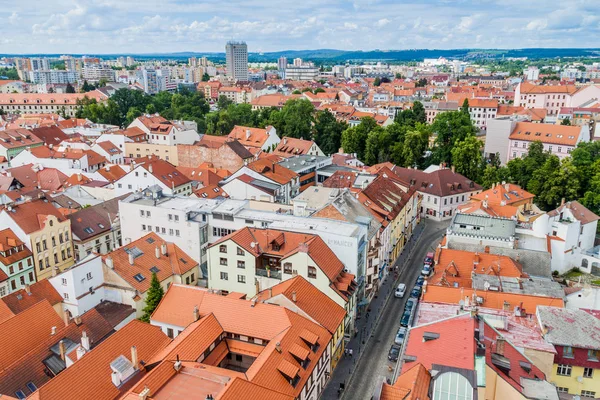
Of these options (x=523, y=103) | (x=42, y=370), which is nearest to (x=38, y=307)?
(x=42, y=370)

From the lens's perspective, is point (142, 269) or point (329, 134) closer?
point (142, 269)

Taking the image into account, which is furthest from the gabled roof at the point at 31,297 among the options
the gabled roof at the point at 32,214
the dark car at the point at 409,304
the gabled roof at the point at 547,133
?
the gabled roof at the point at 547,133

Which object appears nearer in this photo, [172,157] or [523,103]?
[172,157]

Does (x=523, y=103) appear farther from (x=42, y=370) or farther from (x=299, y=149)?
(x=42, y=370)

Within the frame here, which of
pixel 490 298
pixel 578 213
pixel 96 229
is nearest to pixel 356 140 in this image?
pixel 578 213

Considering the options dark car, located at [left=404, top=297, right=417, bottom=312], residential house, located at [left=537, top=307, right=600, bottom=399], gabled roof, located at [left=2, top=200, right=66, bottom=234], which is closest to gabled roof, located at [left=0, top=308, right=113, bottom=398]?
gabled roof, located at [left=2, top=200, right=66, bottom=234]

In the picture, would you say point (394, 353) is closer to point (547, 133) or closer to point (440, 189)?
point (440, 189)

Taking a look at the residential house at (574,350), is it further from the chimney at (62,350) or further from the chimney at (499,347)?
the chimney at (62,350)
